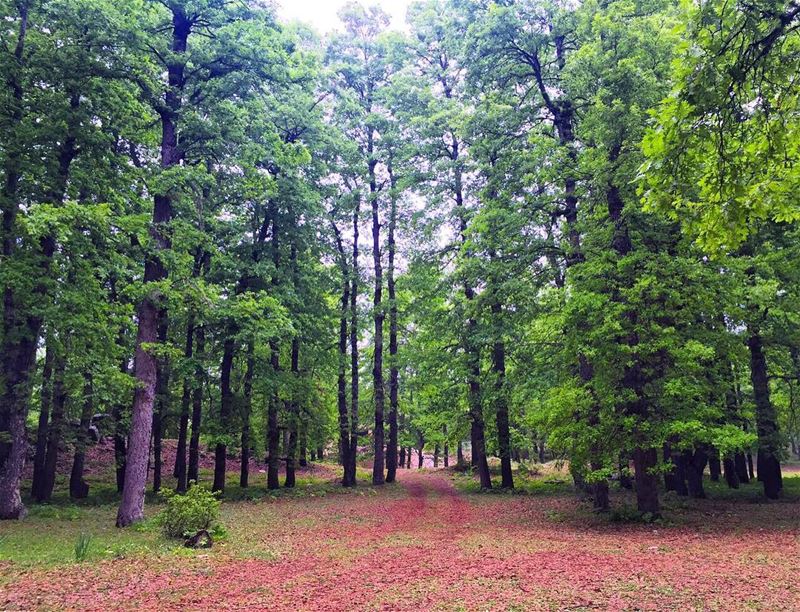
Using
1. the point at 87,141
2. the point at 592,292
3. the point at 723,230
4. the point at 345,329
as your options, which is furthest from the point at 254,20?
the point at 345,329

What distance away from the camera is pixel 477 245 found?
13055 mm

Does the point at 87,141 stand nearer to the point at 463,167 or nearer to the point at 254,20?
the point at 254,20

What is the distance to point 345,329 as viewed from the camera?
75.0 ft

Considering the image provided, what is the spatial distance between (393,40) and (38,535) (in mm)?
20789

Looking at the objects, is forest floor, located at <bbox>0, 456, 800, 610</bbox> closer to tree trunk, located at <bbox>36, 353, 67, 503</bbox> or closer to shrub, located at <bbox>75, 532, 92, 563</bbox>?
shrub, located at <bbox>75, 532, 92, 563</bbox>

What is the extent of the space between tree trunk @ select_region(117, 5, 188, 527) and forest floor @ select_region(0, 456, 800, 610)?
→ 98 centimetres

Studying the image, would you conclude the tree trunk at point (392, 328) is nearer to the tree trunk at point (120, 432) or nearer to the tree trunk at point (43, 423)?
the tree trunk at point (120, 432)

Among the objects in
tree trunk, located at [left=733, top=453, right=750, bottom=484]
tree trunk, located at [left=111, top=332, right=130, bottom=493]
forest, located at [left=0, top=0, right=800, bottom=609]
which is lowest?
tree trunk, located at [left=733, top=453, right=750, bottom=484]

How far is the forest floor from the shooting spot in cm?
540

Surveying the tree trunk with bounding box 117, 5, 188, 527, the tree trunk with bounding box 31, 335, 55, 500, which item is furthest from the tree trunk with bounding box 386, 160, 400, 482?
the tree trunk with bounding box 31, 335, 55, 500

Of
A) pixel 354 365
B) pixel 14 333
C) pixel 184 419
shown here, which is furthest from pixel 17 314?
pixel 354 365

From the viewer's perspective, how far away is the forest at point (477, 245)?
17.8 feet

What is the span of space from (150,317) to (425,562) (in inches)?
322

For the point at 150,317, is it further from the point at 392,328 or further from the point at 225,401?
the point at 392,328
